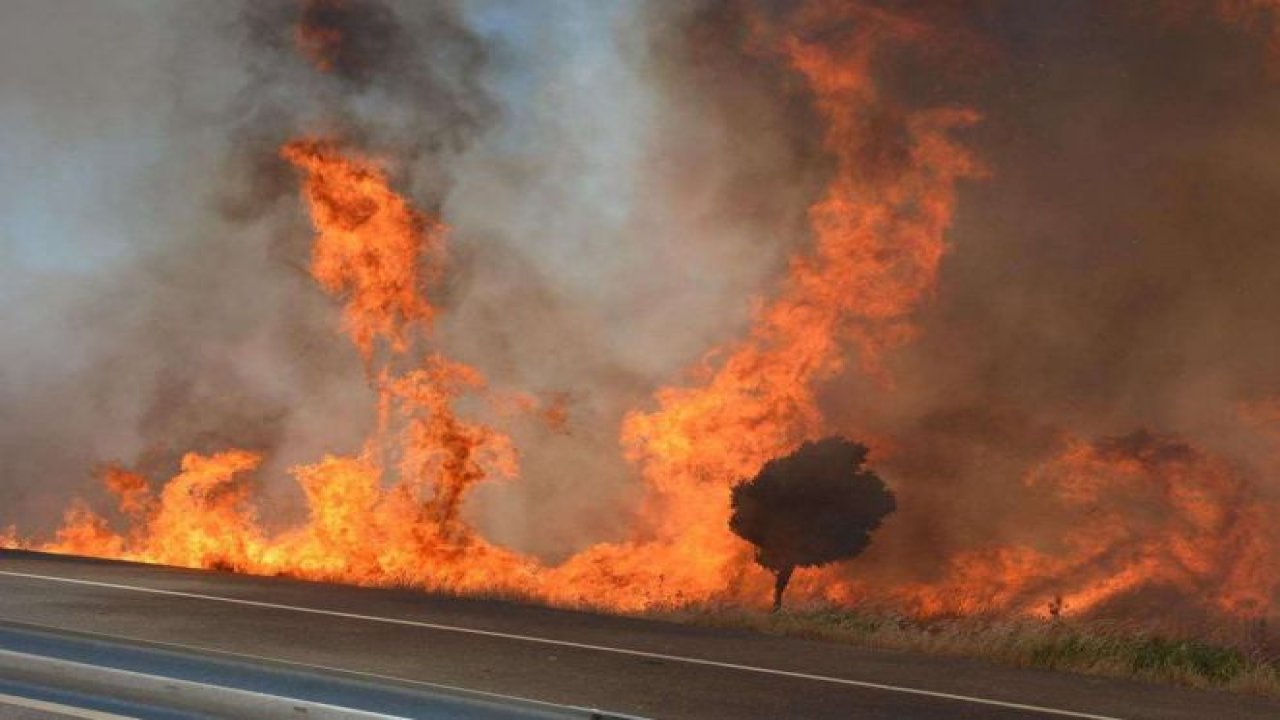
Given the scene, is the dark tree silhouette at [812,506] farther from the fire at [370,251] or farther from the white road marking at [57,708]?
the white road marking at [57,708]

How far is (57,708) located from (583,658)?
156 inches

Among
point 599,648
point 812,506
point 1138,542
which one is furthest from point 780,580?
point 599,648

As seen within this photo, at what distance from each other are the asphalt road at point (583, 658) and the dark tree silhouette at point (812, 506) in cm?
1668

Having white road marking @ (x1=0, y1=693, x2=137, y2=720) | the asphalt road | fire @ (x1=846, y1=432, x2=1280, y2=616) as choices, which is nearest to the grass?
the asphalt road

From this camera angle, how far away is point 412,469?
23.5m

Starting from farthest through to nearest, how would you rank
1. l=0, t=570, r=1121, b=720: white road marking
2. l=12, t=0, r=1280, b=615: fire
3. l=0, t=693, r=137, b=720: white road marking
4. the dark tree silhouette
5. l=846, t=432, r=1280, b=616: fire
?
l=846, t=432, r=1280, b=616: fire < the dark tree silhouette < l=12, t=0, r=1280, b=615: fire < l=0, t=570, r=1121, b=720: white road marking < l=0, t=693, r=137, b=720: white road marking

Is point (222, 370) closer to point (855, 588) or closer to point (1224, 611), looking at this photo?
point (855, 588)

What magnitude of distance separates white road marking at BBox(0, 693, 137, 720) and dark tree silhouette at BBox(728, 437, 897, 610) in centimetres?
2327

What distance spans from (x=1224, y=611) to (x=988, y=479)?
657 centimetres

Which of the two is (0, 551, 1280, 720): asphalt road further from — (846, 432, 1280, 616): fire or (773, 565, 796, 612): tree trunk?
(846, 432, 1280, 616): fire

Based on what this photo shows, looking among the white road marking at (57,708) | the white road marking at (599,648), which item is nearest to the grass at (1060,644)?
the white road marking at (599,648)

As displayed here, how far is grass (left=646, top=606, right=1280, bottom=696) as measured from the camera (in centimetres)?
1059

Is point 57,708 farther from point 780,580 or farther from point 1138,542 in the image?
point 1138,542

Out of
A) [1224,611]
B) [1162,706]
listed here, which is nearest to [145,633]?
[1162,706]
